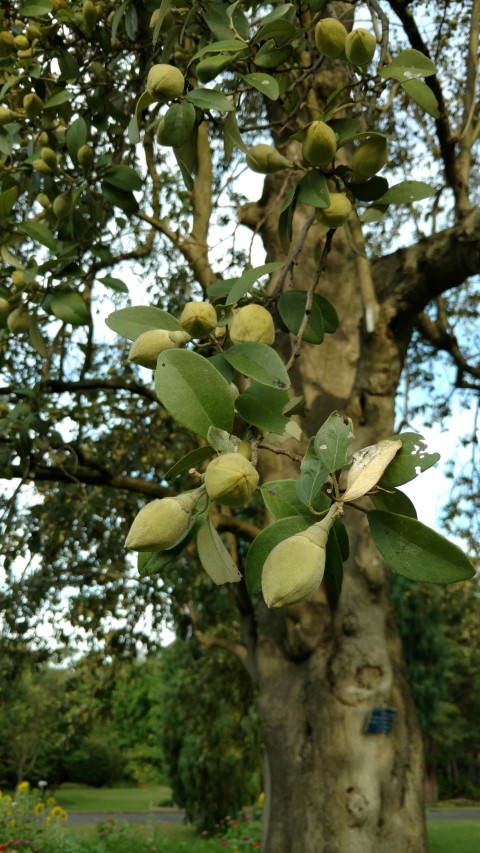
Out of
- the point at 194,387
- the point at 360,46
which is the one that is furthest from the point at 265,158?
the point at 194,387

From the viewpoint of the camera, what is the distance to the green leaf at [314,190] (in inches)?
44.7

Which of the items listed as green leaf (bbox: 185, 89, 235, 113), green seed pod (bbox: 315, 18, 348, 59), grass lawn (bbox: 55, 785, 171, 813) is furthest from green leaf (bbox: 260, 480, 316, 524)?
grass lawn (bbox: 55, 785, 171, 813)

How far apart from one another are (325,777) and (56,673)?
2348cm

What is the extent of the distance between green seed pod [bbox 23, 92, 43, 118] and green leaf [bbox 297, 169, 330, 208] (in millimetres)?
1238

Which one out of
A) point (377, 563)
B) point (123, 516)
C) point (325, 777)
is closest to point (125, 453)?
point (123, 516)

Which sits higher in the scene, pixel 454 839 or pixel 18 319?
pixel 18 319

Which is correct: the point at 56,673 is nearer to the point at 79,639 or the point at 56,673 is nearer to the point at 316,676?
the point at 79,639

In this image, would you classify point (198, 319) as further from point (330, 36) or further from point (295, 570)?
point (330, 36)

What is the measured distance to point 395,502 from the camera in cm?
81

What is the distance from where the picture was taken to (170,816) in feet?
76.6

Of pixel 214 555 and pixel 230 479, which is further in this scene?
pixel 214 555

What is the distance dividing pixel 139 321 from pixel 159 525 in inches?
13.0

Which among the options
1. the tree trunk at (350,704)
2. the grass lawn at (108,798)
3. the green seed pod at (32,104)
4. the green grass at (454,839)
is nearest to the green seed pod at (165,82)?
the green seed pod at (32,104)

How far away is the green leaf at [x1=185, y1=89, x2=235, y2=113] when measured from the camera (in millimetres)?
1206
